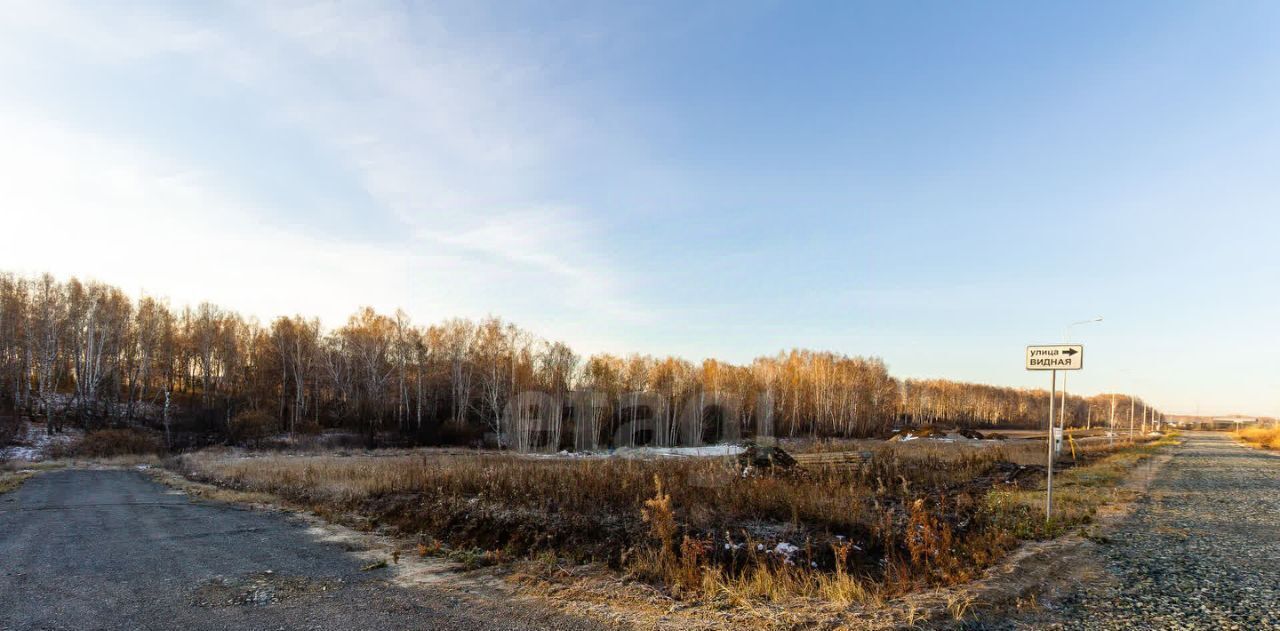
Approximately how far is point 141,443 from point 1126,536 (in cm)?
5202

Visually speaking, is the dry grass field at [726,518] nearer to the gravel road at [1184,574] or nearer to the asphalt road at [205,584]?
the gravel road at [1184,574]

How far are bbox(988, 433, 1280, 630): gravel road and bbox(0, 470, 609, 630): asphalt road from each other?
5.60 metres

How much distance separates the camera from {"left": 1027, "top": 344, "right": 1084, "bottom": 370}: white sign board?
10.4 m

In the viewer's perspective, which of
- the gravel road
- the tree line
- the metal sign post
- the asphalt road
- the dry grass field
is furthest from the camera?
the tree line

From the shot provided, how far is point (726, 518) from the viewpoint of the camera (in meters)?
11.7

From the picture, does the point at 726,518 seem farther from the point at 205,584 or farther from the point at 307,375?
the point at 307,375

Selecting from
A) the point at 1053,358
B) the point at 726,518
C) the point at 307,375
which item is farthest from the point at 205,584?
the point at 307,375

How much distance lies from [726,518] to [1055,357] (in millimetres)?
6565

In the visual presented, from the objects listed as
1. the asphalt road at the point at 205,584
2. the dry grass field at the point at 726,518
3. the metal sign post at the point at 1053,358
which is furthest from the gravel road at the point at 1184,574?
the asphalt road at the point at 205,584

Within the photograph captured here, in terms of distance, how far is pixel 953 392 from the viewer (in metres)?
133

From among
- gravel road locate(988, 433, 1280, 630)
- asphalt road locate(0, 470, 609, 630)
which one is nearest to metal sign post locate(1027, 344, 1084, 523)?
gravel road locate(988, 433, 1280, 630)

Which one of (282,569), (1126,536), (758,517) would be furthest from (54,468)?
(1126,536)

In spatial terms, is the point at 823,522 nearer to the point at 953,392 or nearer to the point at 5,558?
the point at 5,558

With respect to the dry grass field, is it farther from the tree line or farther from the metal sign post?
the tree line
